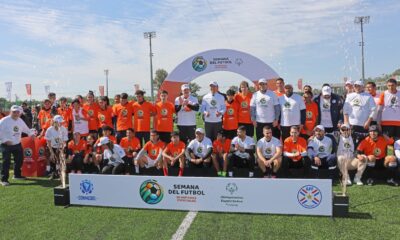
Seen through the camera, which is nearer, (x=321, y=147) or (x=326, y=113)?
(x=321, y=147)

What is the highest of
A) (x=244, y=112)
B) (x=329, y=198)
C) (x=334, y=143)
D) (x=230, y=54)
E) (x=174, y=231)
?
(x=230, y=54)

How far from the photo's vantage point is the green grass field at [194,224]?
467 cm

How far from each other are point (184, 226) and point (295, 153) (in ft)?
Result: 10.8

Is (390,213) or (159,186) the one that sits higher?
(159,186)

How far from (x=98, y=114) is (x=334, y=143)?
584cm

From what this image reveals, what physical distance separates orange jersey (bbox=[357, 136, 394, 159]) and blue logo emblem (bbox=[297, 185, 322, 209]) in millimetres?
2818

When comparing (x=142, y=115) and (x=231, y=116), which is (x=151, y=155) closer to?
(x=142, y=115)

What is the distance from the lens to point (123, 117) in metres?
8.91

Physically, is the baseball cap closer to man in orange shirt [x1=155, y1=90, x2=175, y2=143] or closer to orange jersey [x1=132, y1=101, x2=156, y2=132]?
man in orange shirt [x1=155, y1=90, x2=175, y2=143]

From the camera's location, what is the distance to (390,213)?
5.40m

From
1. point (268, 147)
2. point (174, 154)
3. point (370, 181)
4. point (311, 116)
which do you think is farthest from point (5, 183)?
point (370, 181)

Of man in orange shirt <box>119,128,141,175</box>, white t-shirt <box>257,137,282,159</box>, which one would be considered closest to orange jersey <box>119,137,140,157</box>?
man in orange shirt <box>119,128,141,175</box>

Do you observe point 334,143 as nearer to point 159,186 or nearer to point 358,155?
point 358,155

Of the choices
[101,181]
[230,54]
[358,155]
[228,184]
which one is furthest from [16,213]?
[230,54]
